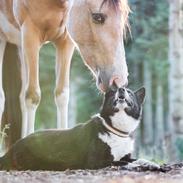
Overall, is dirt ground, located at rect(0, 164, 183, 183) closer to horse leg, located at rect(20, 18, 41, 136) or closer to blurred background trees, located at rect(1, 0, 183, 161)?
horse leg, located at rect(20, 18, 41, 136)

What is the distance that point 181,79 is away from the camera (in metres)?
9.32

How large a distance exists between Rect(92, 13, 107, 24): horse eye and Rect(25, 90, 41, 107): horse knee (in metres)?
0.97

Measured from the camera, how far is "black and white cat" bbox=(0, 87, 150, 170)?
4.12 m

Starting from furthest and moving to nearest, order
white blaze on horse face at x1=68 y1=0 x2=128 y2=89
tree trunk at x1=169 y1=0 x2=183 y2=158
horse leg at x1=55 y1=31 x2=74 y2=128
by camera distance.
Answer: tree trunk at x1=169 y1=0 x2=183 y2=158 < horse leg at x1=55 y1=31 x2=74 y2=128 < white blaze on horse face at x1=68 y1=0 x2=128 y2=89

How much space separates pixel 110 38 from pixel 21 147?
990 millimetres

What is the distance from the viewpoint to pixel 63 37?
561 cm

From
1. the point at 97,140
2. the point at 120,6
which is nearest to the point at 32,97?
the point at 120,6

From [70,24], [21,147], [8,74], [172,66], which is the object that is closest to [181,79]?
[172,66]

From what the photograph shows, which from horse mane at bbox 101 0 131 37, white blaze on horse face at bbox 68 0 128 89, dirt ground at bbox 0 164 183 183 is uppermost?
horse mane at bbox 101 0 131 37

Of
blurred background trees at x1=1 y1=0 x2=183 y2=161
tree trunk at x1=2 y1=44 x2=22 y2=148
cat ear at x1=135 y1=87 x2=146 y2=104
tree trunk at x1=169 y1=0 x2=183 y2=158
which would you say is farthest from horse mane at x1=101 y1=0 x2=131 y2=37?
tree trunk at x1=169 y1=0 x2=183 y2=158

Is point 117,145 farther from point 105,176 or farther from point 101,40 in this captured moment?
point 101,40

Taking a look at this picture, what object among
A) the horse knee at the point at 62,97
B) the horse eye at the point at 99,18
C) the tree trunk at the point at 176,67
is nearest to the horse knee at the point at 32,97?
the horse knee at the point at 62,97

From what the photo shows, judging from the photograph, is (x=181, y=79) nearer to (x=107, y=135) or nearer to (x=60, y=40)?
(x=60, y=40)

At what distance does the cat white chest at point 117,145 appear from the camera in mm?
4121
